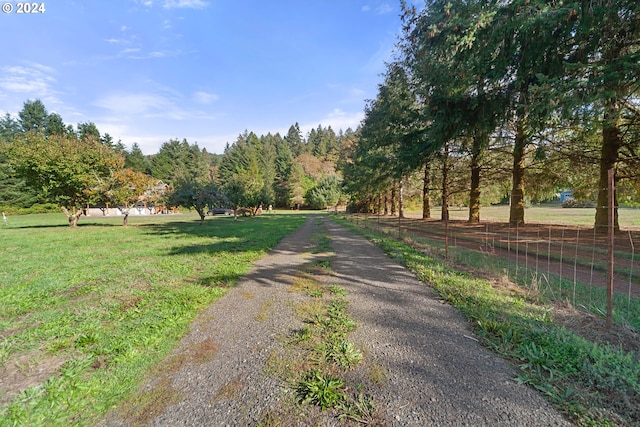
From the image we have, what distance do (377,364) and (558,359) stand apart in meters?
1.74

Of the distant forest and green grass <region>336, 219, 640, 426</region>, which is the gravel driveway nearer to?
green grass <region>336, 219, 640, 426</region>

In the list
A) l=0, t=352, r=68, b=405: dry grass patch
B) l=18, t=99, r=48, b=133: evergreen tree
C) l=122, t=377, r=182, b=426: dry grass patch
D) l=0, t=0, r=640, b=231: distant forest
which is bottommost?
l=0, t=352, r=68, b=405: dry grass patch

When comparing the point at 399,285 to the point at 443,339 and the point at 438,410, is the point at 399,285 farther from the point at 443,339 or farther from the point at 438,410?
the point at 438,410

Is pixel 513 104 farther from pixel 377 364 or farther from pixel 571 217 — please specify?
pixel 571 217

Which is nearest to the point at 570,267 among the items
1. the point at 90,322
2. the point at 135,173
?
the point at 90,322

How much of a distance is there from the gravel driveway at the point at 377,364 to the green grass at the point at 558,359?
0.17 m

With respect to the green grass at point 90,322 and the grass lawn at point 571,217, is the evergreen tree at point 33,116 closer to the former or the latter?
the green grass at point 90,322

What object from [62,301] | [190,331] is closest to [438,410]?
[190,331]

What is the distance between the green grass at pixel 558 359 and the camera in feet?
6.10

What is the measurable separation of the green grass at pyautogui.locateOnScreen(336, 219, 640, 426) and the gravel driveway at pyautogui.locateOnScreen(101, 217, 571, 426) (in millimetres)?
165

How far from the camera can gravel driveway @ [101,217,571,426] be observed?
6.12 ft

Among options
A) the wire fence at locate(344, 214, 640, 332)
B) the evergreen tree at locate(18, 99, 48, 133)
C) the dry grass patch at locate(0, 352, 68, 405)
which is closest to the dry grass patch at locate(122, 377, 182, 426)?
the dry grass patch at locate(0, 352, 68, 405)

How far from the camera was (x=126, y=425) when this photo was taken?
183 centimetres

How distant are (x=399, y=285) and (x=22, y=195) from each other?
62082mm
